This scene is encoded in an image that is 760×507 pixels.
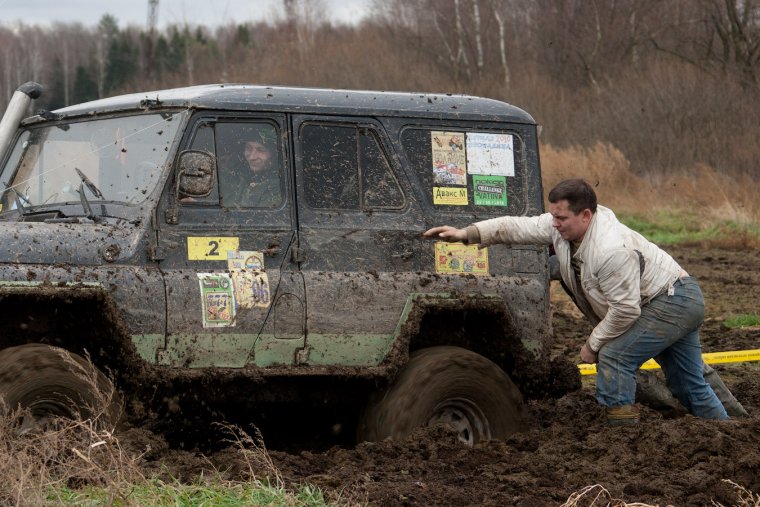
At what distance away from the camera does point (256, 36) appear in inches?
2992

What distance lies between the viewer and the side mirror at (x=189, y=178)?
21.5ft

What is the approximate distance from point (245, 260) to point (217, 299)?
0.28m

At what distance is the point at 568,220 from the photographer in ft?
22.9

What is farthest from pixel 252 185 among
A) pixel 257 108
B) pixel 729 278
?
pixel 729 278

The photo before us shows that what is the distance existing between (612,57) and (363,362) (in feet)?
140

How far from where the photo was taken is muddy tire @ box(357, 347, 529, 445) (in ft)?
23.0

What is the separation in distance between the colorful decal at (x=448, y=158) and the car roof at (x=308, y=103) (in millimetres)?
126

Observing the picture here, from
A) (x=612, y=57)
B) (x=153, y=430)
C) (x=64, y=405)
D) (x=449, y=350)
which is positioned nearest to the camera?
(x=64, y=405)

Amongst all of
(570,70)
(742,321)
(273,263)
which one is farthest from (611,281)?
(570,70)

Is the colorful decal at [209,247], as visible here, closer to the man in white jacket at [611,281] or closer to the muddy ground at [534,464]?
the muddy ground at [534,464]

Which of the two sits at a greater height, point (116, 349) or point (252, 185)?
point (252, 185)

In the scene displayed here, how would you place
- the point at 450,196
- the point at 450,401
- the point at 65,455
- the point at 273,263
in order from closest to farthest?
the point at 65,455 → the point at 273,263 → the point at 450,401 → the point at 450,196

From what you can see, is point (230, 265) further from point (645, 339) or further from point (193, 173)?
point (645, 339)

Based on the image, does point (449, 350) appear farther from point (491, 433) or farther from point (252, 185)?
point (252, 185)
